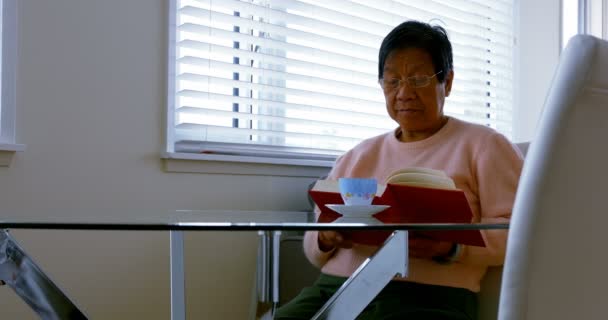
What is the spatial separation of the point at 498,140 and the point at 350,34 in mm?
1189

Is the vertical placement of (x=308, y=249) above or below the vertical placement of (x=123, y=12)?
below

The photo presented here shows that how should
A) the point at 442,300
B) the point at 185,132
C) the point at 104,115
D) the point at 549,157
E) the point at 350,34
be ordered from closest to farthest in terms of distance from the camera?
the point at 549,157, the point at 442,300, the point at 104,115, the point at 185,132, the point at 350,34

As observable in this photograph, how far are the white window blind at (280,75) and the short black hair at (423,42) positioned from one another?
2.10 feet

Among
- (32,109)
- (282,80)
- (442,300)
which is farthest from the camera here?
(282,80)

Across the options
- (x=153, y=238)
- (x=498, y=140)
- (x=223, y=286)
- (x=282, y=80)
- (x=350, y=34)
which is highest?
(x=350, y=34)

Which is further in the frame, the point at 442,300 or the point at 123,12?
the point at 123,12

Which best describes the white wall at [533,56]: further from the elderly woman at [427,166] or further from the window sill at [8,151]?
the window sill at [8,151]

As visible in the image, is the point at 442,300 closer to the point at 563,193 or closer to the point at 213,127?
the point at 563,193

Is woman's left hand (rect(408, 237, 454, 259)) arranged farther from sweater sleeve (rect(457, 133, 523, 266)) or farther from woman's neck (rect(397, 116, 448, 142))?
woman's neck (rect(397, 116, 448, 142))

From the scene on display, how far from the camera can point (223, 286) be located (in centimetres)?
228

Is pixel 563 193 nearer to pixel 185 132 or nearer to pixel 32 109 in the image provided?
pixel 32 109

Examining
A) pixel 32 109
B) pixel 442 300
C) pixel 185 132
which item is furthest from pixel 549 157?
pixel 185 132

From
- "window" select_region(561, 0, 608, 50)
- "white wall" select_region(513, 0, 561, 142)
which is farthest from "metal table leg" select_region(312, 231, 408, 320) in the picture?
"window" select_region(561, 0, 608, 50)

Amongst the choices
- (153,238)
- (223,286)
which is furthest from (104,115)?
(223,286)
